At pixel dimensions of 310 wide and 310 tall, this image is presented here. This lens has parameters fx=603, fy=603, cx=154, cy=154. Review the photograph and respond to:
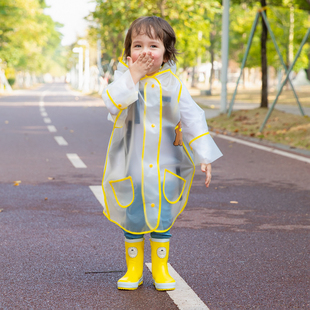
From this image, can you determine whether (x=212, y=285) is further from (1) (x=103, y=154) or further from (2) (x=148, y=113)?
(1) (x=103, y=154)

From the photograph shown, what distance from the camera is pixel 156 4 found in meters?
24.3

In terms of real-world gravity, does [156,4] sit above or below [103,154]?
above

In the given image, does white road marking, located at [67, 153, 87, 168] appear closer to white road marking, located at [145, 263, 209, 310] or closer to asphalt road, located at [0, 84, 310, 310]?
asphalt road, located at [0, 84, 310, 310]

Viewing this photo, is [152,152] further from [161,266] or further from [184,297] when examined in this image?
[184,297]

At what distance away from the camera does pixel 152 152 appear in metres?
3.15

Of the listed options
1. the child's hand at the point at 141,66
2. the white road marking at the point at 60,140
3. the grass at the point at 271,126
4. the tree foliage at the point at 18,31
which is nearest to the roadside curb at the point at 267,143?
the grass at the point at 271,126

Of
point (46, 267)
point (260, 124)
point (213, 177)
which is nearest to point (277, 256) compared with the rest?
point (46, 267)

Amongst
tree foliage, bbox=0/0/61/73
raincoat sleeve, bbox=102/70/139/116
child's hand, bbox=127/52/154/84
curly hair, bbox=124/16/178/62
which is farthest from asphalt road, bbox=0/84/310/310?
tree foliage, bbox=0/0/61/73

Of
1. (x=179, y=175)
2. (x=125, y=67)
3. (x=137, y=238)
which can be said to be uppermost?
(x=125, y=67)

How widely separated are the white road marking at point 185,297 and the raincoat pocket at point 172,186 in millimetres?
509

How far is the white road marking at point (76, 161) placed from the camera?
8516mm

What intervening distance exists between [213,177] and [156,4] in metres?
17.9

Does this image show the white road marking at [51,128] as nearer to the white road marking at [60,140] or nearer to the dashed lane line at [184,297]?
the white road marking at [60,140]

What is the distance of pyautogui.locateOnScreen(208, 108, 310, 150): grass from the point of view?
11555 mm
